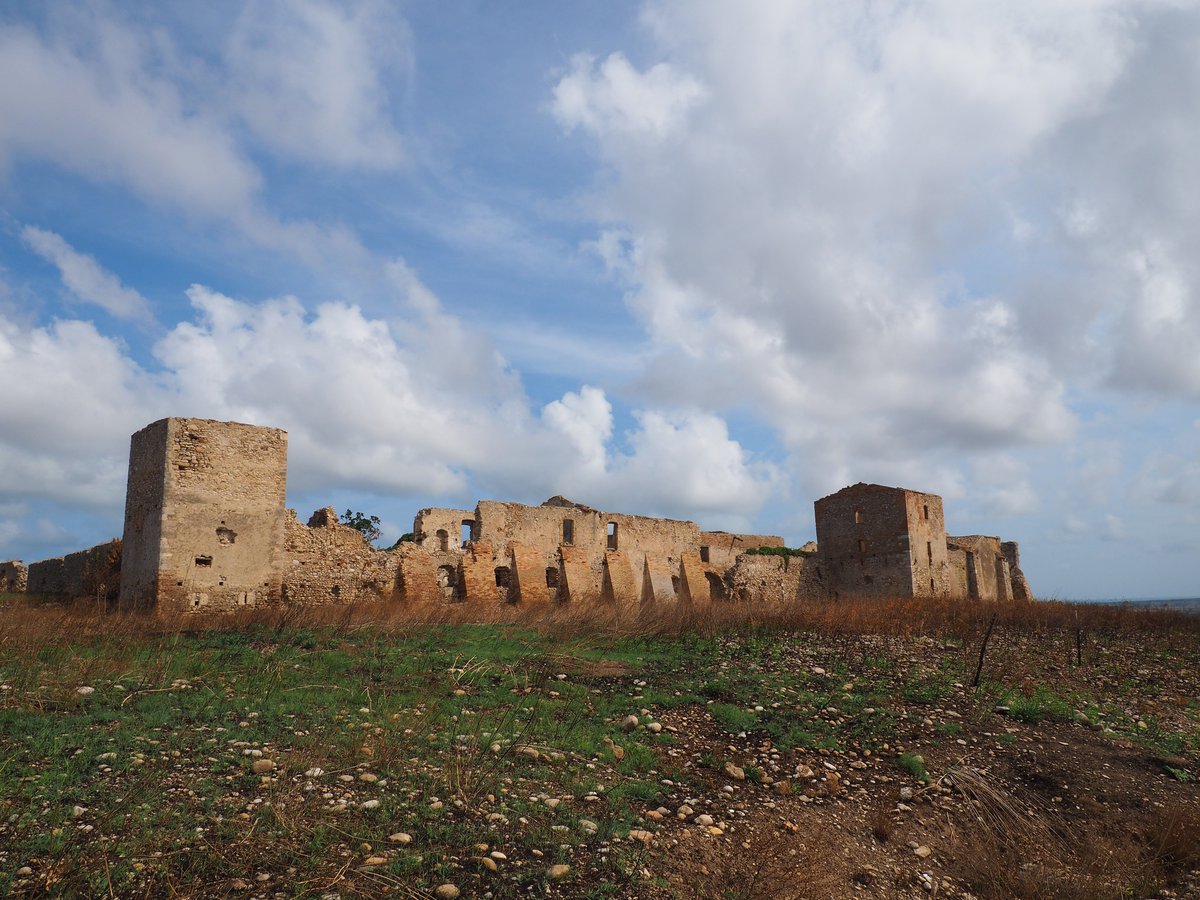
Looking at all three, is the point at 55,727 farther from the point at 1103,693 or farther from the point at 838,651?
the point at 1103,693

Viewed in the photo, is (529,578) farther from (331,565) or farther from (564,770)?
(564,770)

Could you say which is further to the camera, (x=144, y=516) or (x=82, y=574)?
(x=82, y=574)

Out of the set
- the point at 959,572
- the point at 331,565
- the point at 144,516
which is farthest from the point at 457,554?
the point at 959,572

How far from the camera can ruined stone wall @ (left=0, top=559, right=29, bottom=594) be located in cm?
2417

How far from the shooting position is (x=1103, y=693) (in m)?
12.3

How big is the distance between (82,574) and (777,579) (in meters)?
23.4

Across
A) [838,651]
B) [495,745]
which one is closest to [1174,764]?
[838,651]

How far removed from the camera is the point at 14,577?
80.2ft

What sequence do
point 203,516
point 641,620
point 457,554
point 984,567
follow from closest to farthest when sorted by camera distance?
point 641,620
point 203,516
point 457,554
point 984,567

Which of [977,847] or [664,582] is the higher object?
[664,582]

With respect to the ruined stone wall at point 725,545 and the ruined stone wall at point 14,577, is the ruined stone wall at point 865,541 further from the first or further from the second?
the ruined stone wall at point 14,577

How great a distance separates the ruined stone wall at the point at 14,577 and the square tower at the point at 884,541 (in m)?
28.6

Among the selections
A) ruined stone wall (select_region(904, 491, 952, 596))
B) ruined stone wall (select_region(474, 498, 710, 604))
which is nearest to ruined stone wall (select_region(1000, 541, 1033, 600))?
ruined stone wall (select_region(904, 491, 952, 596))

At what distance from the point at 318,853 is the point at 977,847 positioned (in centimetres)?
563
